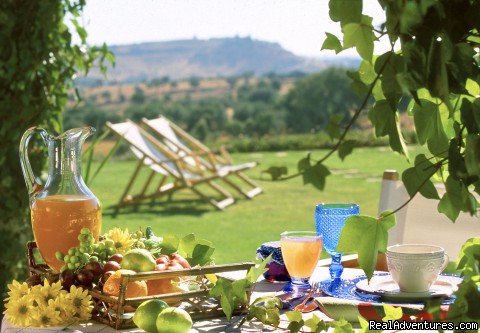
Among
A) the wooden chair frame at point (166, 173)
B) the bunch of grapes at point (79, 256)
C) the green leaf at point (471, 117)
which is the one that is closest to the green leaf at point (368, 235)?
the green leaf at point (471, 117)

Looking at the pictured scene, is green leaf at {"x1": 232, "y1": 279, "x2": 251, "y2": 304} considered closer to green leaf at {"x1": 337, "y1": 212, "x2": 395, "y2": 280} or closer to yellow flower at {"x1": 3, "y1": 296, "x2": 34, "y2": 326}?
yellow flower at {"x1": 3, "y1": 296, "x2": 34, "y2": 326}

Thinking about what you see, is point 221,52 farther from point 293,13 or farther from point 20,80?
point 20,80


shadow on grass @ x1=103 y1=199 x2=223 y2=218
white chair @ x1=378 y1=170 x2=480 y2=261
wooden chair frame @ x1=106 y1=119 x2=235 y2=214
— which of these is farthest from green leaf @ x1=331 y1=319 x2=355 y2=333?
shadow on grass @ x1=103 y1=199 x2=223 y2=218

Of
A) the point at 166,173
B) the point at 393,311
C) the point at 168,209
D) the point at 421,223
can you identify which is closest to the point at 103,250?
the point at 393,311

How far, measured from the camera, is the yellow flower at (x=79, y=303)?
1.24m

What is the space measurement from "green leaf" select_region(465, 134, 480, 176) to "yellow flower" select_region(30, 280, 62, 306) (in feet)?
2.87

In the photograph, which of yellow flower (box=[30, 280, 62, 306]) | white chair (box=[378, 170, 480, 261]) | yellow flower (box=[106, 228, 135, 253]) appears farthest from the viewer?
white chair (box=[378, 170, 480, 261])

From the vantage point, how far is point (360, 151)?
41.0 feet

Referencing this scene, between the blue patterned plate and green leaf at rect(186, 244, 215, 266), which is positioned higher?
green leaf at rect(186, 244, 215, 266)

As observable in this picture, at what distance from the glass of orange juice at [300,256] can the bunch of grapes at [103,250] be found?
349mm

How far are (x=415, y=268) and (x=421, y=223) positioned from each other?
922 mm

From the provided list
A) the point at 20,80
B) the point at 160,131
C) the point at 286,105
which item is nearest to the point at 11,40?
the point at 20,80

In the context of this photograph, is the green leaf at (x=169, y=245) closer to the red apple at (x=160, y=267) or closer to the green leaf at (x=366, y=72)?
the red apple at (x=160, y=267)

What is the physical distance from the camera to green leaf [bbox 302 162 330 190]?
519mm
